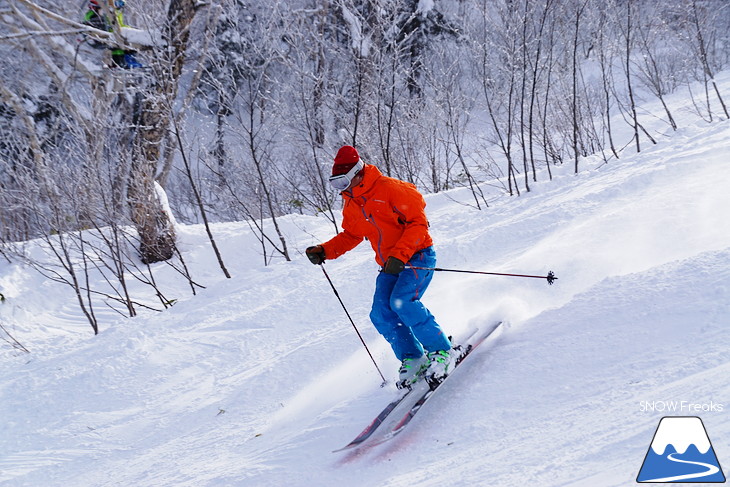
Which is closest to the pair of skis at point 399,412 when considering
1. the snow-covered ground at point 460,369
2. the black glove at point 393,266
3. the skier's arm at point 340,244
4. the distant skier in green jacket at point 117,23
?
the snow-covered ground at point 460,369

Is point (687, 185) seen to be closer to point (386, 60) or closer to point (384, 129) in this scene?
point (386, 60)

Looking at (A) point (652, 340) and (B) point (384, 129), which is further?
(B) point (384, 129)

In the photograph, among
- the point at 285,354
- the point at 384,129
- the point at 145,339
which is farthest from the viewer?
the point at 384,129

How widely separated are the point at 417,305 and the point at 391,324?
0.85 feet

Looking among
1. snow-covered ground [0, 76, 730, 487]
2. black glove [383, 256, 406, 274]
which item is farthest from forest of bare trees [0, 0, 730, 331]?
black glove [383, 256, 406, 274]

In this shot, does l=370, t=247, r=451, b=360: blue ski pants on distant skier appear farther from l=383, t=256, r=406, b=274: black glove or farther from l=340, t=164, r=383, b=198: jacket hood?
l=340, t=164, r=383, b=198: jacket hood

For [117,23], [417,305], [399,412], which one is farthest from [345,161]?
[117,23]

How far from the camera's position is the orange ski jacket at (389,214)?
3674 millimetres

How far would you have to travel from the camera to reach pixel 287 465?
340 cm

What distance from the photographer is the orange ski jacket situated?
3674mm

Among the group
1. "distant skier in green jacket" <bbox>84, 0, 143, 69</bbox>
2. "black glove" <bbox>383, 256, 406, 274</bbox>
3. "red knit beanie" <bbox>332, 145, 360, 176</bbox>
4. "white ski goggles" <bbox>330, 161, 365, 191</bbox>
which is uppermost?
"distant skier in green jacket" <bbox>84, 0, 143, 69</bbox>

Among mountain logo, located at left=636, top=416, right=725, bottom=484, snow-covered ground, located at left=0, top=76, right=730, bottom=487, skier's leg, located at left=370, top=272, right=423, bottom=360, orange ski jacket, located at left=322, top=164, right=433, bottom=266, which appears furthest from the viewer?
skier's leg, located at left=370, top=272, right=423, bottom=360

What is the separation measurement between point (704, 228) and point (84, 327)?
8897mm

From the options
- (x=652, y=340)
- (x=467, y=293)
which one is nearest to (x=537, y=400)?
(x=652, y=340)
